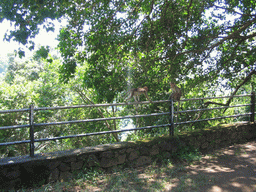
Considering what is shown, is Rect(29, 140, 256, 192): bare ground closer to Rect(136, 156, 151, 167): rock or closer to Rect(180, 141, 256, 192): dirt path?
Rect(180, 141, 256, 192): dirt path

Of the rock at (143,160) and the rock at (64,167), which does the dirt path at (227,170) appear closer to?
the rock at (143,160)

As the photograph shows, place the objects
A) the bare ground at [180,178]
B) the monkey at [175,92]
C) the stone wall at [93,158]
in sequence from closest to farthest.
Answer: the bare ground at [180,178] < the stone wall at [93,158] < the monkey at [175,92]

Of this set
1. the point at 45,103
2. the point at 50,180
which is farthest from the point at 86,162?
the point at 45,103

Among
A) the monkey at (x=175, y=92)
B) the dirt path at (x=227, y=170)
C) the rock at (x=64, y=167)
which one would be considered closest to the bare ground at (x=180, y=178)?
the dirt path at (x=227, y=170)

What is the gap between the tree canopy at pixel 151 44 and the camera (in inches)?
222

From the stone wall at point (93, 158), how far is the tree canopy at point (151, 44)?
1.83m

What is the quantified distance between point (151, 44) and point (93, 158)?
3.70 metres

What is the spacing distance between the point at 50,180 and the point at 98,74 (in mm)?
3088

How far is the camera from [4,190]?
10.9 feet

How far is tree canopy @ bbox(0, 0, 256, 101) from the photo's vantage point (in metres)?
5.63

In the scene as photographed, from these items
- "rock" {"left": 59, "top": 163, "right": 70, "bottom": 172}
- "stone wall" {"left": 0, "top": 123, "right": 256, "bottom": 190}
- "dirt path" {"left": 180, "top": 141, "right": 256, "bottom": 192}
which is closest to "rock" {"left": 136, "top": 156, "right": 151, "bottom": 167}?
"stone wall" {"left": 0, "top": 123, "right": 256, "bottom": 190}

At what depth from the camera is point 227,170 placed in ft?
13.4

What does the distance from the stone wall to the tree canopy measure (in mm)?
1832

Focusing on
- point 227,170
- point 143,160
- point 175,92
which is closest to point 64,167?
point 143,160
